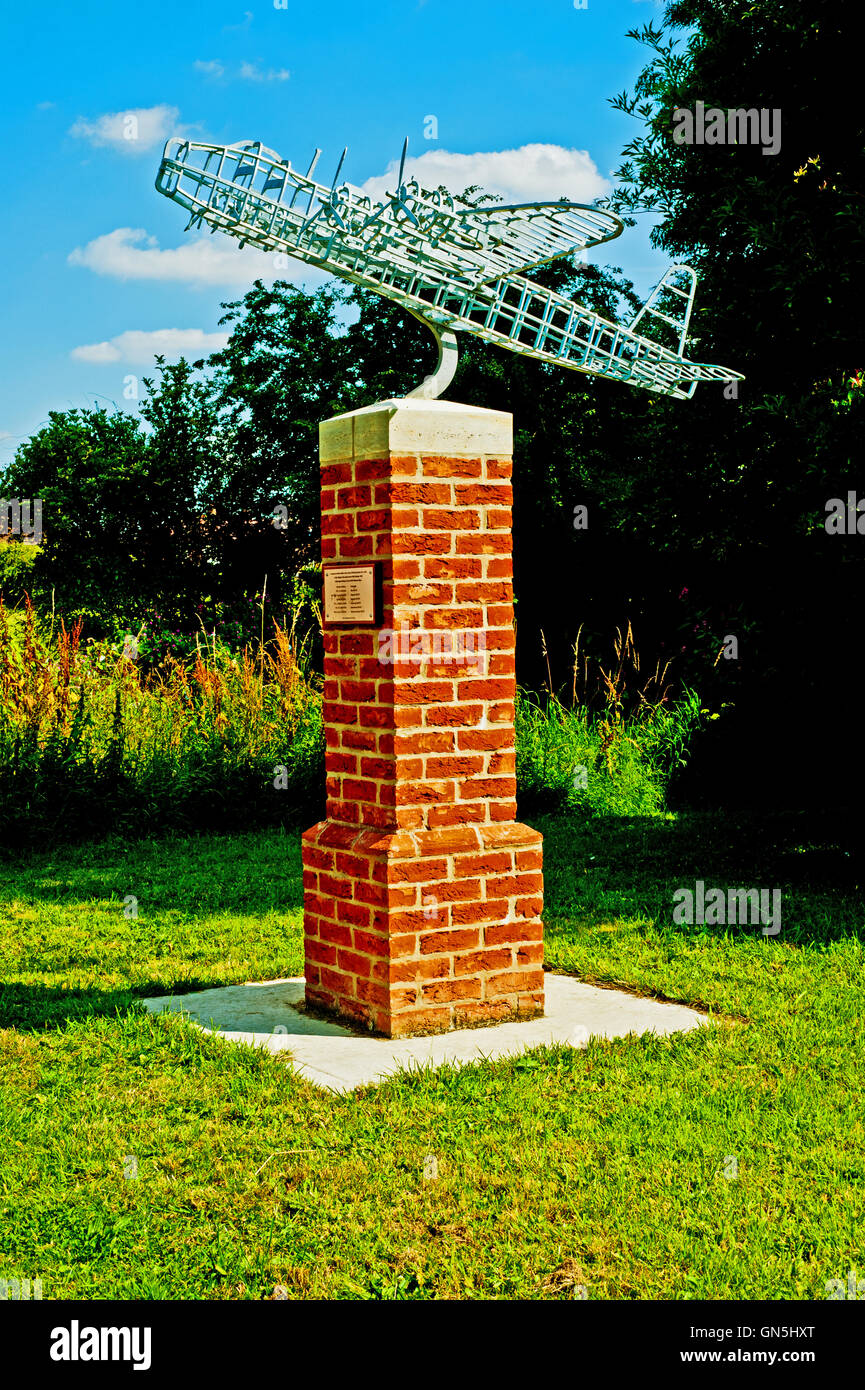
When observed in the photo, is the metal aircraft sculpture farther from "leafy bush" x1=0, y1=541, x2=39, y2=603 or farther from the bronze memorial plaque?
"leafy bush" x1=0, y1=541, x2=39, y2=603

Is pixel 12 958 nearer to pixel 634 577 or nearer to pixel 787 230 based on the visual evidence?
pixel 787 230

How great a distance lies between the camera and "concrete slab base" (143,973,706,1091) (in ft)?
14.8

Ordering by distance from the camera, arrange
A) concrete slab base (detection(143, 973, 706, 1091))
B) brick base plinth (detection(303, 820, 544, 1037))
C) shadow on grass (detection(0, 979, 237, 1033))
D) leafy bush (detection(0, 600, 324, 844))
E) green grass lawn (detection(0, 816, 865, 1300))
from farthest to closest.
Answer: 1. leafy bush (detection(0, 600, 324, 844))
2. shadow on grass (detection(0, 979, 237, 1033))
3. brick base plinth (detection(303, 820, 544, 1037))
4. concrete slab base (detection(143, 973, 706, 1091))
5. green grass lawn (detection(0, 816, 865, 1300))

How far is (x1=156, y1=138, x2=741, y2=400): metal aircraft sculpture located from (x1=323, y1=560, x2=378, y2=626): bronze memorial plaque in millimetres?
833

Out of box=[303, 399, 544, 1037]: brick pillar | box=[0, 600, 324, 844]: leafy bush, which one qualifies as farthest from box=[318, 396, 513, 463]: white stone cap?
box=[0, 600, 324, 844]: leafy bush

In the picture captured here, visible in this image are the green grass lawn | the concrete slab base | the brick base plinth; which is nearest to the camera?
the green grass lawn

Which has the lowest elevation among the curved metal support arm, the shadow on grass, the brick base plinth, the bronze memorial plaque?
the shadow on grass

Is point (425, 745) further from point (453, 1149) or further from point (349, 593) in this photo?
point (453, 1149)

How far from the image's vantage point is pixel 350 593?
505 centimetres

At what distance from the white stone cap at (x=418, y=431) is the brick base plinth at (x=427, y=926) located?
1.50 metres

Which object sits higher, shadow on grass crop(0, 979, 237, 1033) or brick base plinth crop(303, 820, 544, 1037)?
brick base plinth crop(303, 820, 544, 1037)

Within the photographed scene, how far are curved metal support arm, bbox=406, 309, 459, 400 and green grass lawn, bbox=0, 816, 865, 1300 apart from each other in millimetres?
2666

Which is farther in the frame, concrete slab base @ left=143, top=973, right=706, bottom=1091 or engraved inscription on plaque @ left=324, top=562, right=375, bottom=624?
engraved inscription on plaque @ left=324, top=562, right=375, bottom=624

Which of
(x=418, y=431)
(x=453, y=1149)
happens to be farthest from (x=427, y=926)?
(x=418, y=431)
